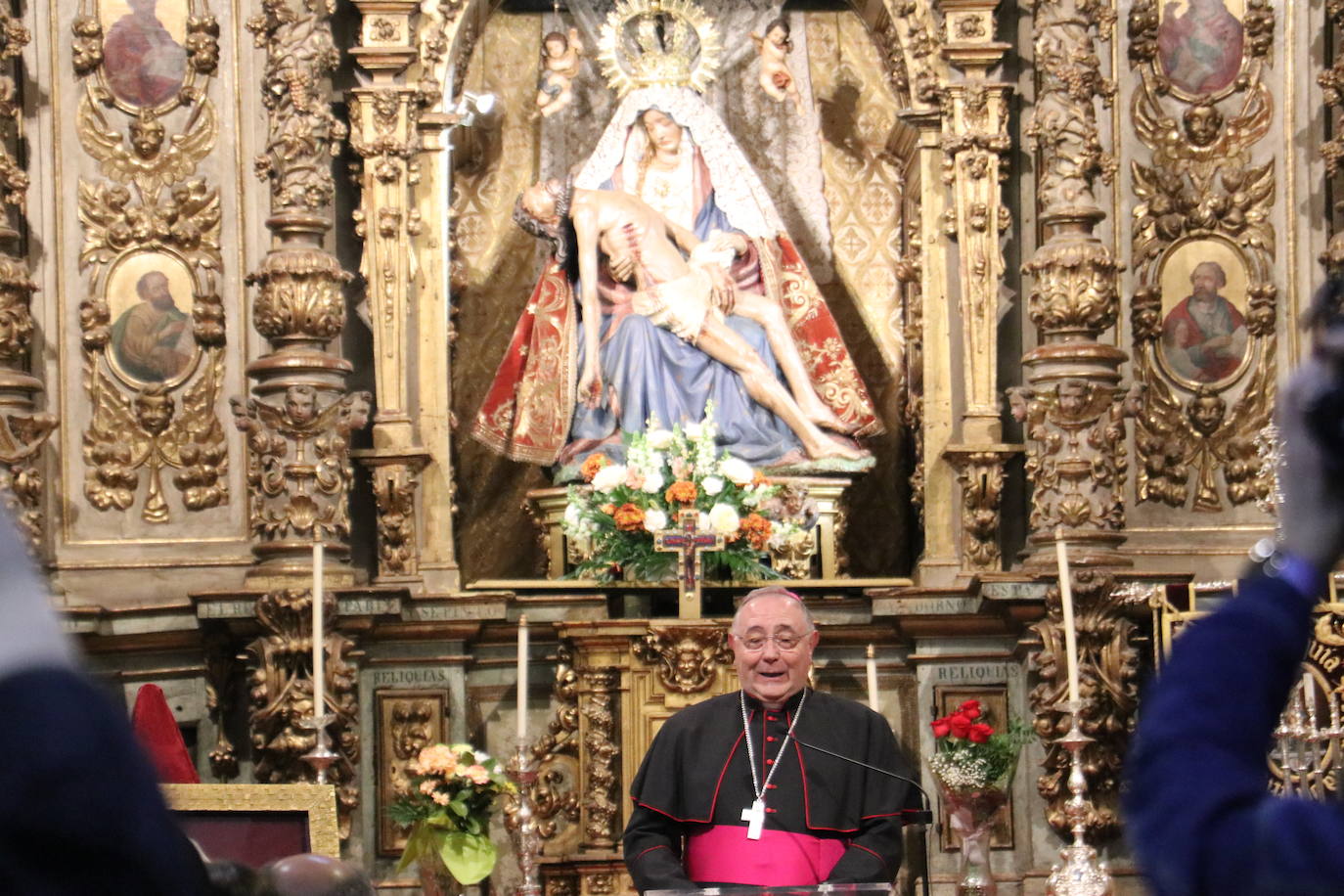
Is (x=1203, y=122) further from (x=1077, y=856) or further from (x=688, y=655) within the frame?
(x=1077, y=856)

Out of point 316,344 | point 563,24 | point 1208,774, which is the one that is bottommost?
point 1208,774

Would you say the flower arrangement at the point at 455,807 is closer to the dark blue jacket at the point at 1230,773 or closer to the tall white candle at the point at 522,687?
the tall white candle at the point at 522,687

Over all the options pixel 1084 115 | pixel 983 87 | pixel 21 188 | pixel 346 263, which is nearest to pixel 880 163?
pixel 983 87

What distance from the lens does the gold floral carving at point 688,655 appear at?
767 cm

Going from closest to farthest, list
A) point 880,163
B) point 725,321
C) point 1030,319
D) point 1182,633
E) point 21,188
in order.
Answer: point 1182,633, point 21,188, point 1030,319, point 725,321, point 880,163

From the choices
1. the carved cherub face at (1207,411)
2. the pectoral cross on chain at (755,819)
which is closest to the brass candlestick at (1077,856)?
the pectoral cross on chain at (755,819)

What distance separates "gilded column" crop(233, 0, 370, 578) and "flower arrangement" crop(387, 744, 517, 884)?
1.42m

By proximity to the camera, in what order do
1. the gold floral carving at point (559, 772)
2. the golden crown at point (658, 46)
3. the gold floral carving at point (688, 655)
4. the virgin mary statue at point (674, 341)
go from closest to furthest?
the gold floral carving at point (688, 655), the gold floral carving at point (559, 772), the virgin mary statue at point (674, 341), the golden crown at point (658, 46)

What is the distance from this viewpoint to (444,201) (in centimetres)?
870

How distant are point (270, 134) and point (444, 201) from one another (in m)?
0.98

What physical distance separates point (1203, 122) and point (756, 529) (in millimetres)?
2658

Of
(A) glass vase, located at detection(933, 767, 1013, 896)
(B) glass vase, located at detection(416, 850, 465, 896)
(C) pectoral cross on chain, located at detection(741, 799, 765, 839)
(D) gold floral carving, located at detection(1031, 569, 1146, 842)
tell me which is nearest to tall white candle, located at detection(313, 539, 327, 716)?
(B) glass vase, located at detection(416, 850, 465, 896)

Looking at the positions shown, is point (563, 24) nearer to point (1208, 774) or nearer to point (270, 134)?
point (270, 134)

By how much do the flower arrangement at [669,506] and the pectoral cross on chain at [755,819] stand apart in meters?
2.38
